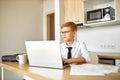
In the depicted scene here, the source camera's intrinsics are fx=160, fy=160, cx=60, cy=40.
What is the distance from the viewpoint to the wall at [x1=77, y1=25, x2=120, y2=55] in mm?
3079

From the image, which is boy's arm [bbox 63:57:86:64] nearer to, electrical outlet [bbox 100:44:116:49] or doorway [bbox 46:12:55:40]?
electrical outlet [bbox 100:44:116:49]

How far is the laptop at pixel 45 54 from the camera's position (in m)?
1.21

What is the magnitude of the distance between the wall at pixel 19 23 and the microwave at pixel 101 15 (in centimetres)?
185

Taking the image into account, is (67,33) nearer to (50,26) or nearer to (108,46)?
(108,46)

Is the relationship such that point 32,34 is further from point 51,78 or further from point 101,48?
point 51,78

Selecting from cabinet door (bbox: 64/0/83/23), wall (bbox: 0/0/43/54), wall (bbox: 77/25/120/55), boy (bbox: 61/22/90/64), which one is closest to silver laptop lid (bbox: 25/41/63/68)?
boy (bbox: 61/22/90/64)

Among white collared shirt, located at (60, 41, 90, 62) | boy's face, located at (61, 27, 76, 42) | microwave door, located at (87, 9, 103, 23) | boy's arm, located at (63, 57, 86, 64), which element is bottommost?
boy's arm, located at (63, 57, 86, 64)

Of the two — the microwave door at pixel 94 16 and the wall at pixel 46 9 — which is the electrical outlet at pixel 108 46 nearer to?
the microwave door at pixel 94 16

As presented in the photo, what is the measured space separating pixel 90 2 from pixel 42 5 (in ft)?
5.89

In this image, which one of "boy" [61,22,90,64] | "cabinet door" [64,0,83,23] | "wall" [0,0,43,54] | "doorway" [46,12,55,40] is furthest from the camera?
"doorway" [46,12,55,40]

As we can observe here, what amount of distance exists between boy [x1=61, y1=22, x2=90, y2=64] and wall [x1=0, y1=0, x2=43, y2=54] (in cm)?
275

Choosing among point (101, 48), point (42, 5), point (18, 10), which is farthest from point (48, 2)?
point (101, 48)

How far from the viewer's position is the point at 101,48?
3.34m

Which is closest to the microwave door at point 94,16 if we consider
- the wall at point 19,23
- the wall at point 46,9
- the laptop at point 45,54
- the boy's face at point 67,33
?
the wall at point 46,9
